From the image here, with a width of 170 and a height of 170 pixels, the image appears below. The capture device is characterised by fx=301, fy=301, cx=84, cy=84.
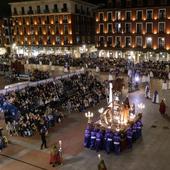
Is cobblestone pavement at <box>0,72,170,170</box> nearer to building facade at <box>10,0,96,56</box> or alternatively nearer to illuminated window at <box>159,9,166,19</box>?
illuminated window at <box>159,9,166,19</box>

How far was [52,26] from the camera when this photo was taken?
68188 millimetres

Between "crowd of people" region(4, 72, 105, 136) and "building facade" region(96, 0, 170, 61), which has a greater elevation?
"building facade" region(96, 0, 170, 61)

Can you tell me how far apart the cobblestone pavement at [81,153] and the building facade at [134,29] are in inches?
1249

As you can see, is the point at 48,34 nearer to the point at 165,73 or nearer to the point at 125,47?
the point at 125,47

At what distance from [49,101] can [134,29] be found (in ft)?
105

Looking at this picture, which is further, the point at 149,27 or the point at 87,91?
the point at 149,27

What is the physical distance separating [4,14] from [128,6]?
40.5m

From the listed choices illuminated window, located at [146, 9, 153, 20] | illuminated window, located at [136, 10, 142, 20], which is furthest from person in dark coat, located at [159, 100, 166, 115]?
illuminated window, located at [136, 10, 142, 20]

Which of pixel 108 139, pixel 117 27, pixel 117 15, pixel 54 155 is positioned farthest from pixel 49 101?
pixel 117 15

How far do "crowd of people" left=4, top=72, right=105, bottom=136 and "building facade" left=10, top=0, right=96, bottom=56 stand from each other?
3209cm

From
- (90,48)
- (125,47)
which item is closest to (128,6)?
(125,47)

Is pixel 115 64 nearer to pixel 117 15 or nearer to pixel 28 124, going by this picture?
pixel 117 15

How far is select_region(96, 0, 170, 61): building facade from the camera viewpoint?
173 feet

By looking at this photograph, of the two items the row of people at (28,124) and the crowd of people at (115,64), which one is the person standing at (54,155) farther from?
the crowd of people at (115,64)
